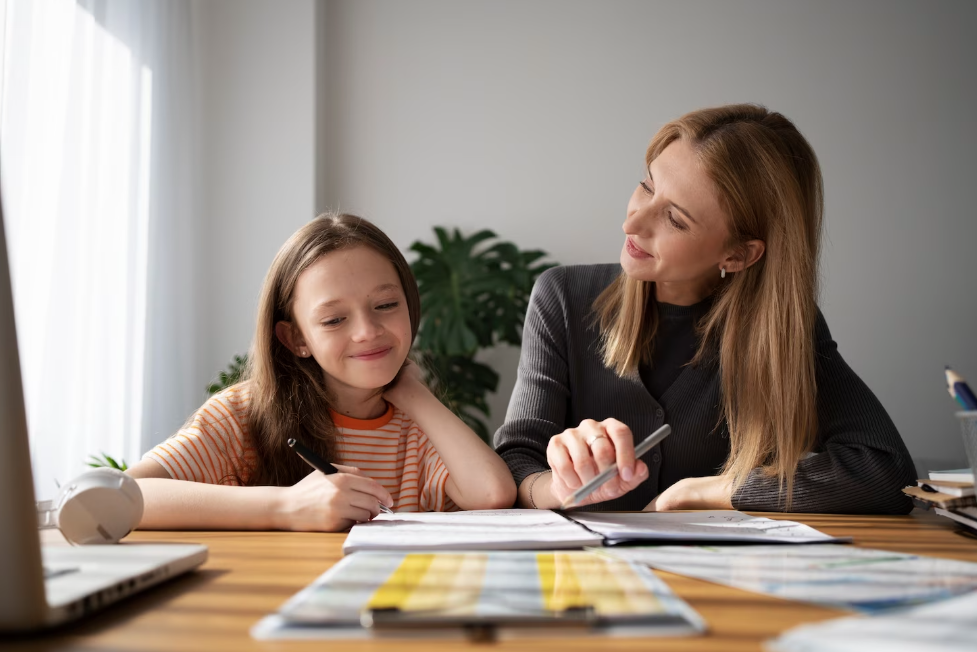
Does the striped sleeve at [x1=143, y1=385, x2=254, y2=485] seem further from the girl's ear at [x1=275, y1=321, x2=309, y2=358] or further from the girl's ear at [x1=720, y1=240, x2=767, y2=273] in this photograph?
the girl's ear at [x1=720, y1=240, x2=767, y2=273]

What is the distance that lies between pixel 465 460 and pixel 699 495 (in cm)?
37

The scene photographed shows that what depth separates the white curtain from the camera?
2.51 meters

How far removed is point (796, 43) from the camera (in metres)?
4.11

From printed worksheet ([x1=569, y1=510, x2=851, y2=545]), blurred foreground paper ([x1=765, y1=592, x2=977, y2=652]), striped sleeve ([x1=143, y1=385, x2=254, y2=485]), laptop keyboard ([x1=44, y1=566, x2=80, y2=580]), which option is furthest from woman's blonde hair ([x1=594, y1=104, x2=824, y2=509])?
laptop keyboard ([x1=44, y1=566, x2=80, y2=580])

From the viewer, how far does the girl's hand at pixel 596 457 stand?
3.23 ft

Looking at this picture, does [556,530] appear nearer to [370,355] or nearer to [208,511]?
[208,511]

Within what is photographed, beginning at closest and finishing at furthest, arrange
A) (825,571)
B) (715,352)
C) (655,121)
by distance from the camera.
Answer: (825,571) → (715,352) → (655,121)

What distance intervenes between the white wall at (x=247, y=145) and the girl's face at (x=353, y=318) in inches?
98.2

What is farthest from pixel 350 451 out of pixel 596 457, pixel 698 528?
pixel 698 528

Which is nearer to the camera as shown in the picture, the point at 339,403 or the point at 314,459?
the point at 314,459

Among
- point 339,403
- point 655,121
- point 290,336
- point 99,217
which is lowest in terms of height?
point 339,403

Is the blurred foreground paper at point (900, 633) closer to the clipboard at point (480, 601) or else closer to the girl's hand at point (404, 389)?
the clipboard at point (480, 601)

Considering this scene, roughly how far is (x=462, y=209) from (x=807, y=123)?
182cm

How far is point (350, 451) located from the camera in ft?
4.66
